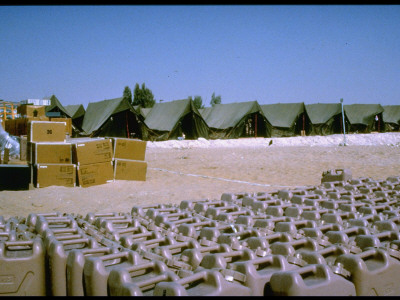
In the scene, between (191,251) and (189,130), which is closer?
(191,251)

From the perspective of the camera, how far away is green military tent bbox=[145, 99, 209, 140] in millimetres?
28094

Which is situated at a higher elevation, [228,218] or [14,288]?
[228,218]

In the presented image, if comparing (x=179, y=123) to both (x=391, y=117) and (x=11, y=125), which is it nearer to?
(x=11, y=125)

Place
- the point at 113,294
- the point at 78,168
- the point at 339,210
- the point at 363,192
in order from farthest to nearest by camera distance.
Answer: the point at 78,168 → the point at 363,192 → the point at 339,210 → the point at 113,294

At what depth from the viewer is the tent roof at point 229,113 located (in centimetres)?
3067

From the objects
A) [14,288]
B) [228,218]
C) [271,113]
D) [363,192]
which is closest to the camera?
[14,288]

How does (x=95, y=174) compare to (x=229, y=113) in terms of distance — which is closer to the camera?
(x=95, y=174)

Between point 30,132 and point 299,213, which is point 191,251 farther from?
point 30,132

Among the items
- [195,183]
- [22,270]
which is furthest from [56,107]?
[22,270]

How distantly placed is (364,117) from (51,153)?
34.9 metres

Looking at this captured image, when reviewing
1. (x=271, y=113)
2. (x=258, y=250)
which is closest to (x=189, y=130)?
(x=271, y=113)

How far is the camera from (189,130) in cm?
2908

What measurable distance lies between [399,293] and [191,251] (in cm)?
129

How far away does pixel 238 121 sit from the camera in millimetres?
30625
